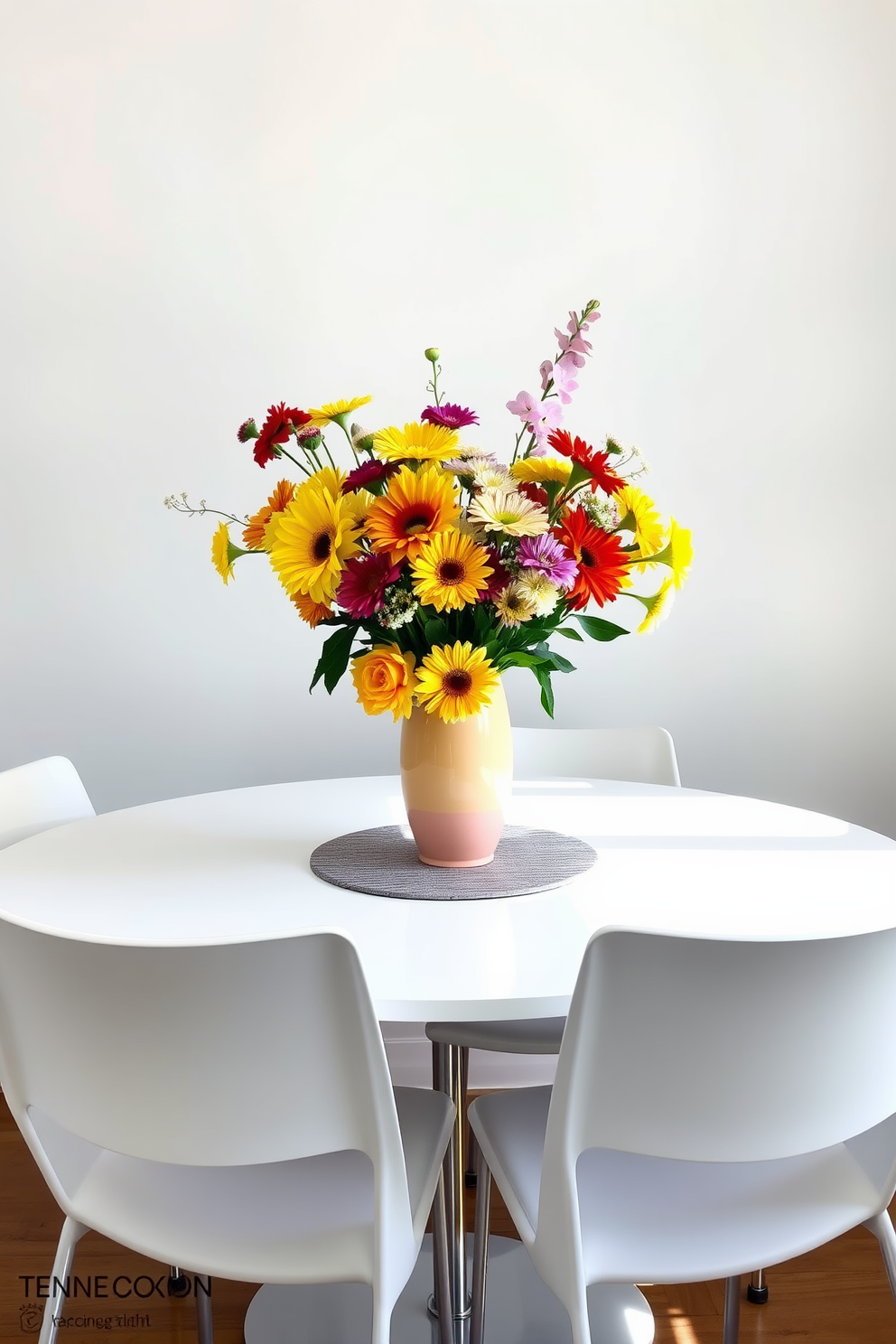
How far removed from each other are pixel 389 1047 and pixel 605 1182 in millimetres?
1437

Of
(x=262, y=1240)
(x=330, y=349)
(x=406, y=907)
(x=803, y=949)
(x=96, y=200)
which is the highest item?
(x=96, y=200)

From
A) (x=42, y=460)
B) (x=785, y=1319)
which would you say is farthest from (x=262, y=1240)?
(x=42, y=460)

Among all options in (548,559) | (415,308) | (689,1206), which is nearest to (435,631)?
(548,559)

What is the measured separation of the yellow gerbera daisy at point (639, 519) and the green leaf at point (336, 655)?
379 mm

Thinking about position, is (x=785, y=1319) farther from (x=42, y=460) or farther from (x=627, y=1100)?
(x=42, y=460)

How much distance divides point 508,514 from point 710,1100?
68 centimetres

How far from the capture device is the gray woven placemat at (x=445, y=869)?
135cm

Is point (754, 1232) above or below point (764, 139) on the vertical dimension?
below

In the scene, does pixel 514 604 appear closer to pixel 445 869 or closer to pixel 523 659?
pixel 523 659

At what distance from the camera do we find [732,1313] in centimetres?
150

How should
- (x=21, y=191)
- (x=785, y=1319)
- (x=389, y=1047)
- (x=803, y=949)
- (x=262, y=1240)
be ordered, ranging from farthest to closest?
(x=389, y=1047) → (x=21, y=191) → (x=785, y=1319) → (x=262, y=1240) → (x=803, y=949)

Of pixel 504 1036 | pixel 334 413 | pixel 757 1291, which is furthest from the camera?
pixel 757 1291

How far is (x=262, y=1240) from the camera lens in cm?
110

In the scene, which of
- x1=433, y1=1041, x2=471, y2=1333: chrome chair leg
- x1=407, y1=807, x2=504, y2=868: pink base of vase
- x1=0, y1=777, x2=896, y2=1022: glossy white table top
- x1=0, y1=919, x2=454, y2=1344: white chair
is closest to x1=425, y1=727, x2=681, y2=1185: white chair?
x1=0, y1=777, x2=896, y2=1022: glossy white table top
